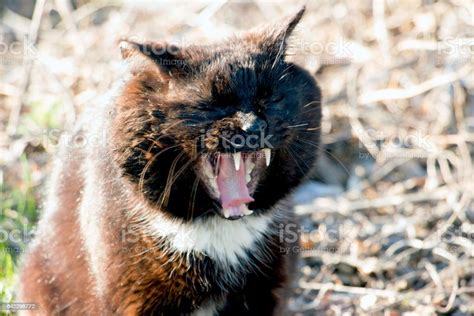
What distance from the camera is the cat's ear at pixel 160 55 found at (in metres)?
3.20

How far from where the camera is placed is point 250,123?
9.87 feet

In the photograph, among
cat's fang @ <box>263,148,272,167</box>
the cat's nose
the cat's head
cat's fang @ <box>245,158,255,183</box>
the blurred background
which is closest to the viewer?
the cat's nose

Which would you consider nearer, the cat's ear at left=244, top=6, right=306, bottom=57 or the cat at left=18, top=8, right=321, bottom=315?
the cat at left=18, top=8, right=321, bottom=315

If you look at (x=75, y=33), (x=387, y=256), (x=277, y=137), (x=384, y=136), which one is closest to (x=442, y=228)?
(x=387, y=256)

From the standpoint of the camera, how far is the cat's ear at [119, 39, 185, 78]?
3.20 metres

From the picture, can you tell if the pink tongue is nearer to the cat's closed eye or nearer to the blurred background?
the cat's closed eye

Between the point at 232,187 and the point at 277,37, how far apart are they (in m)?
0.69

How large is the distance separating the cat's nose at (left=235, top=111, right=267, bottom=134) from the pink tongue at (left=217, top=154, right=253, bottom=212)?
28cm

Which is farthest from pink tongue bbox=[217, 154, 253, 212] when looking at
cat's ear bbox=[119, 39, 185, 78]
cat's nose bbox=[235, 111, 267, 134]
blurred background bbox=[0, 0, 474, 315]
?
blurred background bbox=[0, 0, 474, 315]

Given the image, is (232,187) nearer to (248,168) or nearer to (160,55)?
(248,168)

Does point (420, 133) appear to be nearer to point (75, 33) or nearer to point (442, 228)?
point (442, 228)

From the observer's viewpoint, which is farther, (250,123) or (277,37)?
(277,37)

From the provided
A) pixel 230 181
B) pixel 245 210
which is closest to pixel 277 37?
pixel 230 181

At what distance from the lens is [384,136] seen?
6.20 metres
